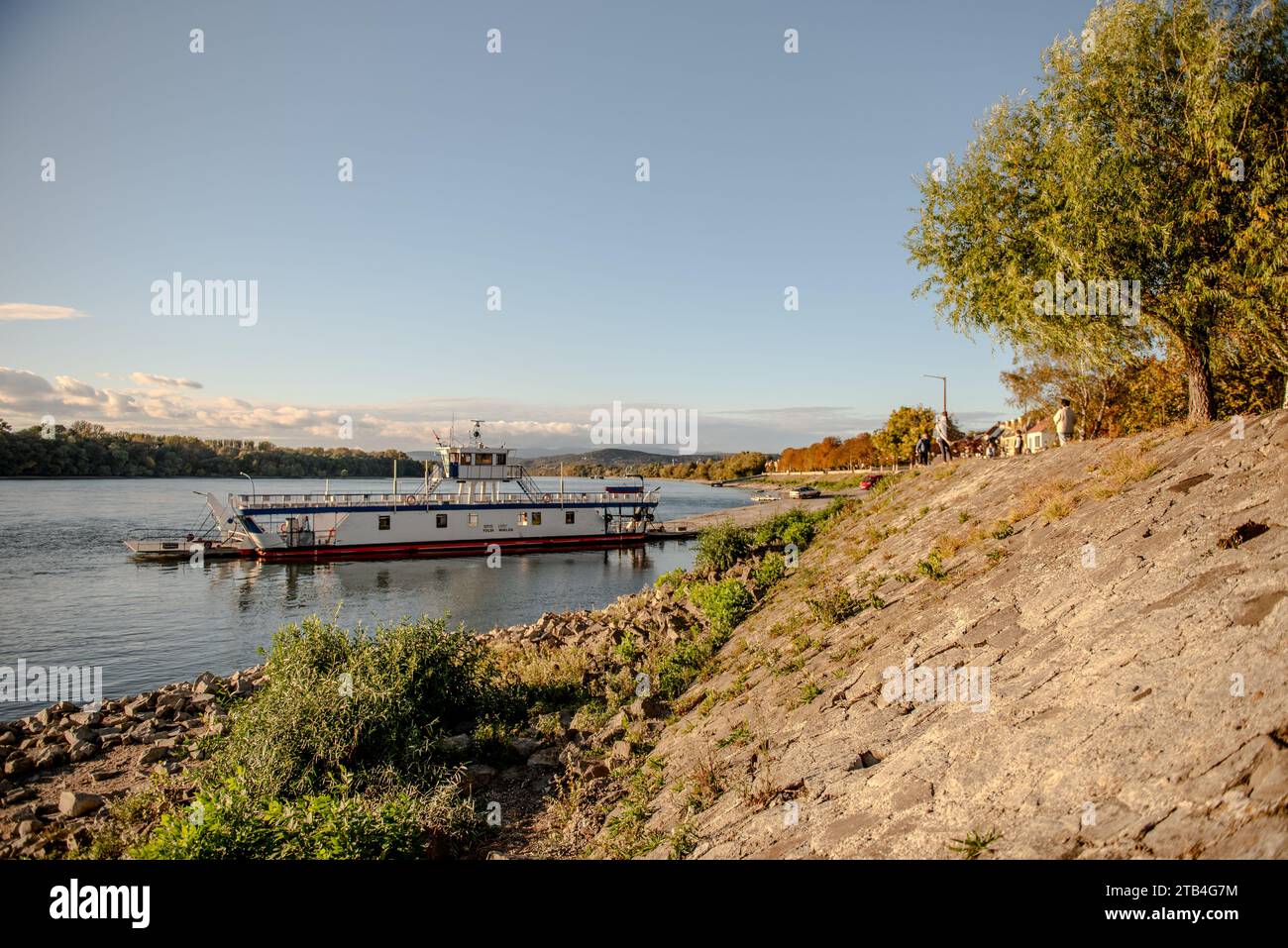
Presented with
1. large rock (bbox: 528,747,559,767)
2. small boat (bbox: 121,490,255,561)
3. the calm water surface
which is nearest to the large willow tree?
large rock (bbox: 528,747,559,767)

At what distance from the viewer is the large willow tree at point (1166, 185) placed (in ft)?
45.5

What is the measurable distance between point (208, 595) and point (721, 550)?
108ft

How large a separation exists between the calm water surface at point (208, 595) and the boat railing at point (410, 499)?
5.32 meters

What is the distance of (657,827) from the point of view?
26.2ft

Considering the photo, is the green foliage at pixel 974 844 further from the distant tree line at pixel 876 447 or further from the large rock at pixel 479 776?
the distant tree line at pixel 876 447

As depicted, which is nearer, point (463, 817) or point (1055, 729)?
point (1055, 729)

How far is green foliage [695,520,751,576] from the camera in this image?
2166 centimetres

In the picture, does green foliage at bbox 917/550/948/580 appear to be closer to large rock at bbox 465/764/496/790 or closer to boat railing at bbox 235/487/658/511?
large rock at bbox 465/764/496/790

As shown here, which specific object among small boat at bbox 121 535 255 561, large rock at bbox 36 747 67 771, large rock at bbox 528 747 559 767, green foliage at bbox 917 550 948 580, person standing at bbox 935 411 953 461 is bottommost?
small boat at bbox 121 535 255 561

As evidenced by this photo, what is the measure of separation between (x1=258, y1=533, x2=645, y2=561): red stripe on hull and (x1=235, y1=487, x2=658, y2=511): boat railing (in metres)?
3.65

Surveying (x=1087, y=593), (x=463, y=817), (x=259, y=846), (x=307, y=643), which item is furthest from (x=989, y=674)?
(x=307, y=643)
